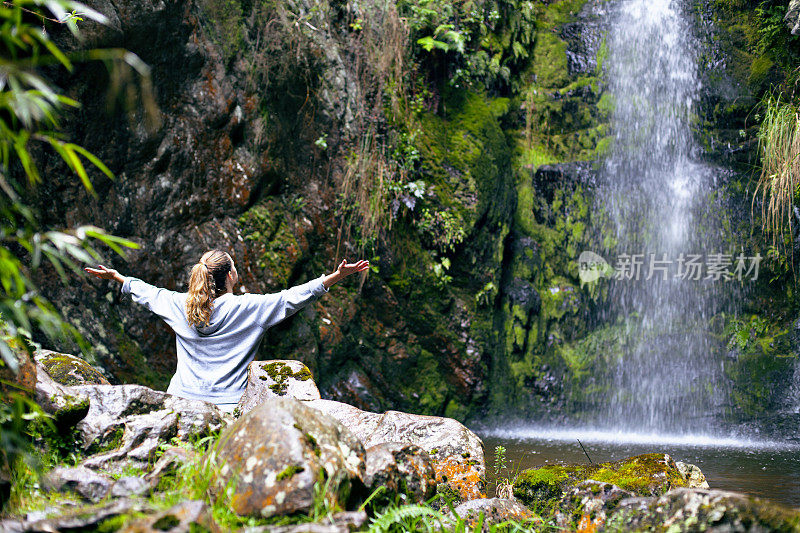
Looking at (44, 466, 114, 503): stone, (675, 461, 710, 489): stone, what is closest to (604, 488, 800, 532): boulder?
(675, 461, 710, 489): stone

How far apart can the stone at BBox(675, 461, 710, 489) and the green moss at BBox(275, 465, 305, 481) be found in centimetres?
267

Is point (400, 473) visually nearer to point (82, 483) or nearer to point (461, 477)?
point (461, 477)

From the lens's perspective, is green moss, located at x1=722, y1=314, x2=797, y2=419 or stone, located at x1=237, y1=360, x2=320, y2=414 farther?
green moss, located at x1=722, y1=314, x2=797, y2=419

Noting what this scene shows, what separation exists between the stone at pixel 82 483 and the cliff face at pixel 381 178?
4.19 metres

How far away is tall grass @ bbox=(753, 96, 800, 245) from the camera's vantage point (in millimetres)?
7410

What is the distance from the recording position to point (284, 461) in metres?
2.03

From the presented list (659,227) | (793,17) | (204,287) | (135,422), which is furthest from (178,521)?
(793,17)

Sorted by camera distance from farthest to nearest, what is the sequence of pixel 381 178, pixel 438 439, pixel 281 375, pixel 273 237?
pixel 381 178
pixel 273 237
pixel 281 375
pixel 438 439

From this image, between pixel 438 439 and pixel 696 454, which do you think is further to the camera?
pixel 696 454

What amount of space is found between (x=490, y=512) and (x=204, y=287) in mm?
2143

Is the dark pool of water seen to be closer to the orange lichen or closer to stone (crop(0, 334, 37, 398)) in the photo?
the orange lichen

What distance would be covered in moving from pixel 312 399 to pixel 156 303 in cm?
121

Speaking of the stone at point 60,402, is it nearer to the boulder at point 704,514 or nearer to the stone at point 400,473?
the stone at point 400,473

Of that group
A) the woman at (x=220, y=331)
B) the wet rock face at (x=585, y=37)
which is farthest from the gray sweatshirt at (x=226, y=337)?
the wet rock face at (x=585, y=37)
